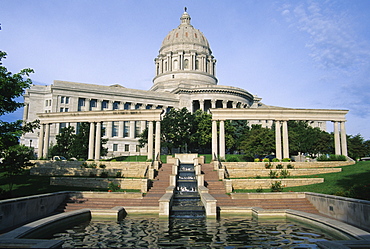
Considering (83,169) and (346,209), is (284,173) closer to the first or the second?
(346,209)

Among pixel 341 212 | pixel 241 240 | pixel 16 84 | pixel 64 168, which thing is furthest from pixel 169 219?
pixel 64 168

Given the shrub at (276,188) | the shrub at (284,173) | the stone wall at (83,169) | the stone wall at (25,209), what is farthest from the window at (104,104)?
the shrub at (276,188)

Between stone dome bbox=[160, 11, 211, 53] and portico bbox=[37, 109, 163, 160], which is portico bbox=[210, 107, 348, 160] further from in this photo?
stone dome bbox=[160, 11, 211, 53]

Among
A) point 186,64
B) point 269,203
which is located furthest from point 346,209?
point 186,64

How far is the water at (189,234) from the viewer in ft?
35.5

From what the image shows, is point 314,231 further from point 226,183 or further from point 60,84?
point 60,84

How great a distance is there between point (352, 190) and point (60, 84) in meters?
71.0

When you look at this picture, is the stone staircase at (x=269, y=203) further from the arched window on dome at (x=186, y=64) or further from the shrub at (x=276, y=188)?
the arched window on dome at (x=186, y=64)

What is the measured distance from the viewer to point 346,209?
14.7 m

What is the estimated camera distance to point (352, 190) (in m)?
16.8

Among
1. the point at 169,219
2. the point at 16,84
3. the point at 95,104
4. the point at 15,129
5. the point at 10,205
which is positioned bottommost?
the point at 169,219

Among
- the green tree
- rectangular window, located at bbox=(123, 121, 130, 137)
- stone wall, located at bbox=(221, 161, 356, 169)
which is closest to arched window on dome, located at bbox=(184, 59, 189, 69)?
rectangular window, located at bbox=(123, 121, 130, 137)

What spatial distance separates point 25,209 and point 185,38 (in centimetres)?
9670

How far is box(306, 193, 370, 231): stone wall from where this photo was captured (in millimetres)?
13234
